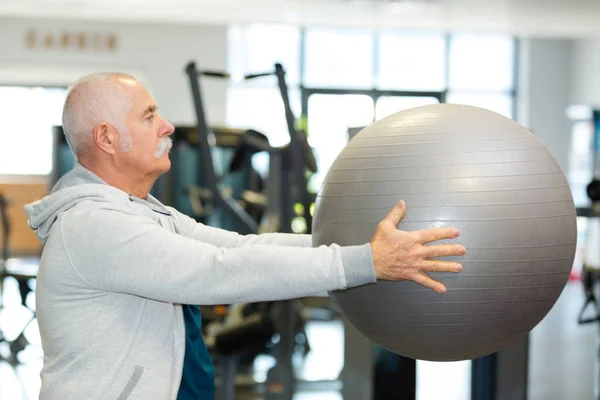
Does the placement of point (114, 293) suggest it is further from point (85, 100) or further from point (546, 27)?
point (546, 27)

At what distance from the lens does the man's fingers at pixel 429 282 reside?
1.41m

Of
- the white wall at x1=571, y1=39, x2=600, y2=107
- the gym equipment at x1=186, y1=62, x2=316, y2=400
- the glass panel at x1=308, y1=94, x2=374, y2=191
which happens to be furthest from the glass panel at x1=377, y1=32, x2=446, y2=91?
the gym equipment at x1=186, y1=62, x2=316, y2=400

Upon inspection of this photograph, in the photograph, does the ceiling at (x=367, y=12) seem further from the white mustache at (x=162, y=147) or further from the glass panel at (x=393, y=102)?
the white mustache at (x=162, y=147)

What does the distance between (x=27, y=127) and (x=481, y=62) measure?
6.47 metres

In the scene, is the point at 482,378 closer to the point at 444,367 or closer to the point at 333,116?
the point at 444,367

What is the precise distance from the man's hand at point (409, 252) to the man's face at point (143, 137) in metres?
0.48

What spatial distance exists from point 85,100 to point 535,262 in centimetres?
90

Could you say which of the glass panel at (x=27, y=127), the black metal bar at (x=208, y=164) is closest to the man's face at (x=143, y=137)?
the black metal bar at (x=208, y=164)

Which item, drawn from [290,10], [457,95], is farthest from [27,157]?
[457,95]

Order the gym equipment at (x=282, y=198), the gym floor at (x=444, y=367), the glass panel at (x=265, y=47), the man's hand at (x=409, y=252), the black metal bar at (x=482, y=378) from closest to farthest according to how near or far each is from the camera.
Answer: the man's hand at (x=409, y=252) < the black metal bar at (x=482, y=378) < the gym equipment at (x=282, y=198) < the gym floor at (x=444, y=367) < the glass panel at (x=265, y=47)

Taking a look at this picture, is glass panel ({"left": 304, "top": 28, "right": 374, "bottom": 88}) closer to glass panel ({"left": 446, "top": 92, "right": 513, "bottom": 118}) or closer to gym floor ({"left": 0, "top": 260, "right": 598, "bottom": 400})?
glass panel ({"left": 446, "top": 92, "right": 513, "bottom": 118})

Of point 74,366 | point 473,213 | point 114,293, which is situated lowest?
point 74,366

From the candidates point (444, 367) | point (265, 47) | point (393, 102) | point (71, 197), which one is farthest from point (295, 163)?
point (393, 102)

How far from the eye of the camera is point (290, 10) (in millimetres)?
8898
